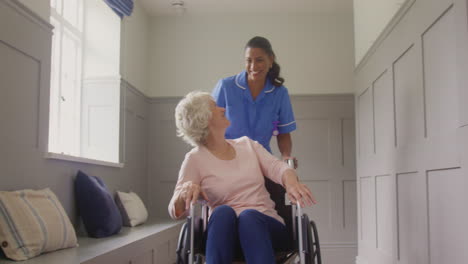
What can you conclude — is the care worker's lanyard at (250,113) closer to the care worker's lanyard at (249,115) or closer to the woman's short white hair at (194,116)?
the care worker's lanyard at (249,115)

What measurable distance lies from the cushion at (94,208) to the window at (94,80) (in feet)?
2.49

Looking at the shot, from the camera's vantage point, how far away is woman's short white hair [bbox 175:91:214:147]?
2209 mm

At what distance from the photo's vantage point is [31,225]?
2650 millimetres

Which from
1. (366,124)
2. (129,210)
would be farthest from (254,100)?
(129,210)

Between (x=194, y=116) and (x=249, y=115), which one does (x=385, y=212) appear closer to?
(x=249, y=115)

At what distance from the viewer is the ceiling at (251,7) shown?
216 inches

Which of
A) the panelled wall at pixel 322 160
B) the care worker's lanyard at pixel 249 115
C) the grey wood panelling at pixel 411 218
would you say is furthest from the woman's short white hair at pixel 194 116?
the panelled wall at pixel 322 160

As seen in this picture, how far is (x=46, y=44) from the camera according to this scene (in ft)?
10.6

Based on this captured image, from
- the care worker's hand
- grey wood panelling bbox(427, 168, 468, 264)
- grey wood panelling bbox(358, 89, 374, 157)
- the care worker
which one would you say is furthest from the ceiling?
the care worker's hand

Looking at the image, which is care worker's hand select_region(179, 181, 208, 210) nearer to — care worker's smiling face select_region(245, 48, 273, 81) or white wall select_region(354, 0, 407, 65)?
care worker's smiling face select_region(245, 48, 273, 81)

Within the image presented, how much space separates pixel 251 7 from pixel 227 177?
12.5ft

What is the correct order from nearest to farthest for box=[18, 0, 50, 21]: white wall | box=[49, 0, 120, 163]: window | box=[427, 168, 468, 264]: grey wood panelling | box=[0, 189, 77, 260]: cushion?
box=[427, 168, 468, 264]: grey wood panelling, box=[0, 189, 77, 260]: cushion, box=[18, 0, 50, 21]: white wall, box=[49, 0, 120, 163]: window

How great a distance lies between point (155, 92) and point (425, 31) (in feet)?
12.5

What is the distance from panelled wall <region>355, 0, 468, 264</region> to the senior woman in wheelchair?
2.15 ft
